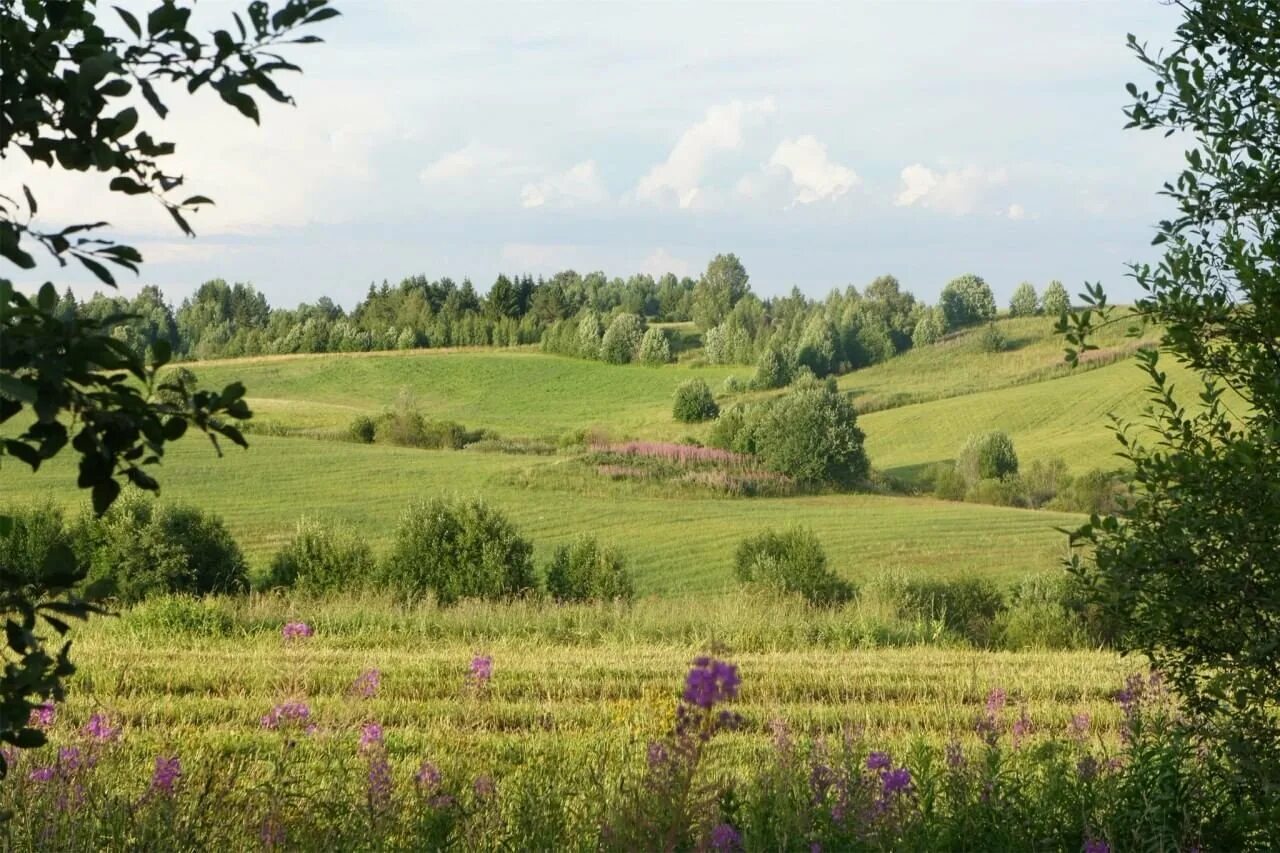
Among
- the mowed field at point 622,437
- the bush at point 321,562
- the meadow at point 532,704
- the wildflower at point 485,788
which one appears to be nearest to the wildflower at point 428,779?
the meadow at point 532,704

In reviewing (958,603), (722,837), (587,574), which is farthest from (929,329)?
(722,837)

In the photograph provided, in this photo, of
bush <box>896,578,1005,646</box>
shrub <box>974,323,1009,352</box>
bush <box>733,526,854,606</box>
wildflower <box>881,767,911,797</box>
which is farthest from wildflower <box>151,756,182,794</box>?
shrub <box>974,323,1009,352</box>

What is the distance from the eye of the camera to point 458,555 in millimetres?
20594

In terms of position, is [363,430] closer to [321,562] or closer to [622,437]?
[622,437]

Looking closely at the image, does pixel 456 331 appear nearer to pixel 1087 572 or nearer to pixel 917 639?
pixel 917 639

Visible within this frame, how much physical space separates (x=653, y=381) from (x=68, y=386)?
81.6 m

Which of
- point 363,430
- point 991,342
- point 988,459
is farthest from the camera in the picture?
point 991,342

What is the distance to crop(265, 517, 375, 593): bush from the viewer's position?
2022 centimetres

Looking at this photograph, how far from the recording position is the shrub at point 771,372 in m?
78.8

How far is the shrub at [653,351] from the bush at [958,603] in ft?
230

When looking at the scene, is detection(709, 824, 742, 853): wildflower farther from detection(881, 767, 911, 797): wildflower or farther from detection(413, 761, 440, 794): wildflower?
detection(413, 761, 440, 794): wildflower

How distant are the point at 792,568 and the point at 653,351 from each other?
2760 inches

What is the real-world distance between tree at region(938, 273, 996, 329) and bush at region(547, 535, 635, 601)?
7537 cm

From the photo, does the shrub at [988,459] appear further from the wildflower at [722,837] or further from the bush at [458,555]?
the wildflower at [722,837]
